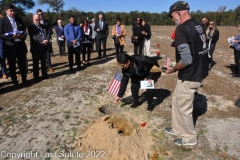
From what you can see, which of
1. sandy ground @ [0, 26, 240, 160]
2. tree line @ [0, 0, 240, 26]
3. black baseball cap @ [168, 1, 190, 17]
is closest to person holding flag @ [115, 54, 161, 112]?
sandy ground @ [0, 26, 240, 160]

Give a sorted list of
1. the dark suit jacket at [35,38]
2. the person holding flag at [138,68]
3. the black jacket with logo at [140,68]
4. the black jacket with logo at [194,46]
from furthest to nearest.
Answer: the dark suit jacket at [35,38] < the black jacket with logo at [140,68] < the person holding flag at [138,68] < the black jacket with logo at [194,46]

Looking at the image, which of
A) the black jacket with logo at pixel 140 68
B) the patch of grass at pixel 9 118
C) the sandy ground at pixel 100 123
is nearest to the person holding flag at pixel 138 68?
the black jacket with logo at pixel 140 68

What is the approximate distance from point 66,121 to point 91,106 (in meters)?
0.84

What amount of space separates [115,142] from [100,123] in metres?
0.62

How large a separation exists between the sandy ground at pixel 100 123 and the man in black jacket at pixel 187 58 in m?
0.64

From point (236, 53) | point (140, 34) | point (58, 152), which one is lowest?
point (58, 152)

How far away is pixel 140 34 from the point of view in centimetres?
872

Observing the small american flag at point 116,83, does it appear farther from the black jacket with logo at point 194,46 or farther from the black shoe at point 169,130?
the black jacket with logo at point 194,46

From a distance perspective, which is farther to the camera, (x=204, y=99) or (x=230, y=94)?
(x=230, y=94)

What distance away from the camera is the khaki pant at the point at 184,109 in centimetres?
322

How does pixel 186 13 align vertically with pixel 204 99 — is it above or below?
above

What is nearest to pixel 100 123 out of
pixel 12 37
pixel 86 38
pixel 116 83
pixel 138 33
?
pixel 116 83

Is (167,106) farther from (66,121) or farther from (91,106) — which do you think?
(66,121)

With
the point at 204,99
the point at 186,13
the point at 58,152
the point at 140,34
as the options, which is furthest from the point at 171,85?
the point at 58,152
